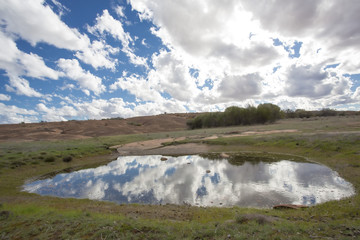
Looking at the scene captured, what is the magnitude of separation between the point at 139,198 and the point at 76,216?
6.72 meters

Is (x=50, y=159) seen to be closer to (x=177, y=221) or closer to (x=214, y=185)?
(x=214, y=185)

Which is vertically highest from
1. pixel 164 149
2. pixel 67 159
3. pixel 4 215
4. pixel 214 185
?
pixel 4 215

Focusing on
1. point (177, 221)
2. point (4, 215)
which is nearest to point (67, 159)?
point (4, 215)

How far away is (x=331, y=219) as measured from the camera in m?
9.30

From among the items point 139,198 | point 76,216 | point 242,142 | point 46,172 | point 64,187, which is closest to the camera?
point 76,216

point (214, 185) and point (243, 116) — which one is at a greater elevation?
point (243, 116)

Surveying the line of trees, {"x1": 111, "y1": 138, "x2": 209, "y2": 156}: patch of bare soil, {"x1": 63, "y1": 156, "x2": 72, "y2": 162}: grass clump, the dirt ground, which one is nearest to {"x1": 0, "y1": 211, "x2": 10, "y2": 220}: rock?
{"x1": 63, "y1": 156, "x2": 72, "y2": 162}: grass clump

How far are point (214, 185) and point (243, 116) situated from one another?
83.5 meters

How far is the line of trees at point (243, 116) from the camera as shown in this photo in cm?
9251

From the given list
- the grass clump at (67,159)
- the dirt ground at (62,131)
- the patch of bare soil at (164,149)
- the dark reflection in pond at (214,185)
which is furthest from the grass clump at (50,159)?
the dirt ground at (62,131)

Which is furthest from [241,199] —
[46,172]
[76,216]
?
[46,172]

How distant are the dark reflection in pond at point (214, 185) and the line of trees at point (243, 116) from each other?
7099cm

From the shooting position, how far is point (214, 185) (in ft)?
61.1

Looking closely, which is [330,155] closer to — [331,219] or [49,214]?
[331,219]
